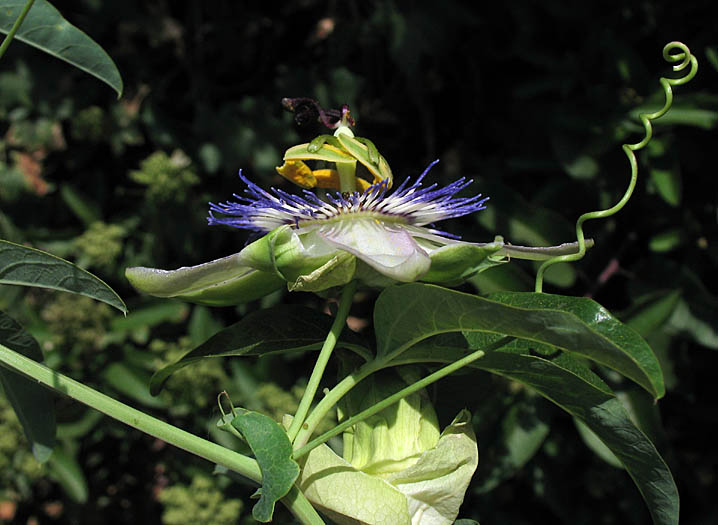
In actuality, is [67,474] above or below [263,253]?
below

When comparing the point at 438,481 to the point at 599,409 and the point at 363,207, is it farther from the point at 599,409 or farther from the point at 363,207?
the point at 363,207

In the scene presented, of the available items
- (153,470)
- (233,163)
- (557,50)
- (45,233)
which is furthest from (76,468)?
(557,50)

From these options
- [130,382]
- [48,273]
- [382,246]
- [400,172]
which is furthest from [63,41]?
[400,172]

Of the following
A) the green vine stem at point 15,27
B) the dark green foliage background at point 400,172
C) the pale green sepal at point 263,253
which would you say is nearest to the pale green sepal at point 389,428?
the pale green sepal at point 263,253

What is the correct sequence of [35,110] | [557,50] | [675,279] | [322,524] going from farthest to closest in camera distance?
[35,110] < [557,50] < [675,279] < [322,524]

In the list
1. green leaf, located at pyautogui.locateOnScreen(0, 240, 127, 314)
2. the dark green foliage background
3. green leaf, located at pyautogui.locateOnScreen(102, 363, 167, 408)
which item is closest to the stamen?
green leaf, located at pyautogui.locateOnScreen(0, 240, 127, 314)

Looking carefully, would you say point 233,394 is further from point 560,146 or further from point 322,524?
point 322,524

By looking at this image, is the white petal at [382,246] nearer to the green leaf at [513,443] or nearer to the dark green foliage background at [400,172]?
the dark green foliage background at [400,172]
